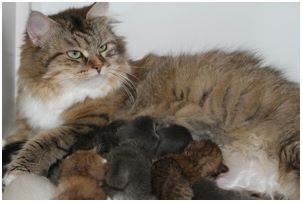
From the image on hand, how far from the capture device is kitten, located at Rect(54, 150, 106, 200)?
4.92 feet

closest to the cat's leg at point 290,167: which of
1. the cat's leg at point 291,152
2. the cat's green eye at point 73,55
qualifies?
the cat's leg at point 291,152

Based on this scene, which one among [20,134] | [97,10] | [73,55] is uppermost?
[97,10]

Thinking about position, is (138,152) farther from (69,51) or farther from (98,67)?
(69,51)

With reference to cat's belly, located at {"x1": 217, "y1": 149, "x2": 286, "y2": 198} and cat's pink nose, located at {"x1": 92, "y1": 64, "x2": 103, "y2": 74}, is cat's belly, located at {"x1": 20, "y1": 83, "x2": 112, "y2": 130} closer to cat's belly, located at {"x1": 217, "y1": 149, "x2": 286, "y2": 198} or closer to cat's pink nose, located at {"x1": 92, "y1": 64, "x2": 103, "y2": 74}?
cat's pink nose, located at {"x1": 92, "y1": 64, "x2": 103, "y2": 74}

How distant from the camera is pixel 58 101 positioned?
203cm

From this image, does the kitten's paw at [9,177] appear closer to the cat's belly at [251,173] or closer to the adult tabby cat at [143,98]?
the adult tabby cat at [143,98]

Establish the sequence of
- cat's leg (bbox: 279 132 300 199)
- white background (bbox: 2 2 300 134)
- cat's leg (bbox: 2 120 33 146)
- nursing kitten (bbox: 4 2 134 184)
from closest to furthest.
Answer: cat's leg (bbox: 279 132 300 199) → nursing kitten (bbox: 4 2 134 184) → cat's leg (bbox: 2 120 33 146) → white background (bbox: 2 2 300 134)

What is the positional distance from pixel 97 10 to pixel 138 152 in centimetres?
73

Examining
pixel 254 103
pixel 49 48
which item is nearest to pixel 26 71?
pixel 49 48

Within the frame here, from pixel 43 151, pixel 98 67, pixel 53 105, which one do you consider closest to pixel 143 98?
pixel 98 67

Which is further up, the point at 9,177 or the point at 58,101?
the point at 58,101

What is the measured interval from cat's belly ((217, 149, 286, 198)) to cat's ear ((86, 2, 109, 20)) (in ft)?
2.76

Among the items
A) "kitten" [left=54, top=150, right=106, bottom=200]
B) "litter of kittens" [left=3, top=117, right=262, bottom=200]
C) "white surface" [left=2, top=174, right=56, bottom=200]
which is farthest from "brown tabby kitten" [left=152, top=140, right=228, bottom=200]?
"white surface" [left=2, top=174, right=56, bottom=200]

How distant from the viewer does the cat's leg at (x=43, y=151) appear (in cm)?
181
